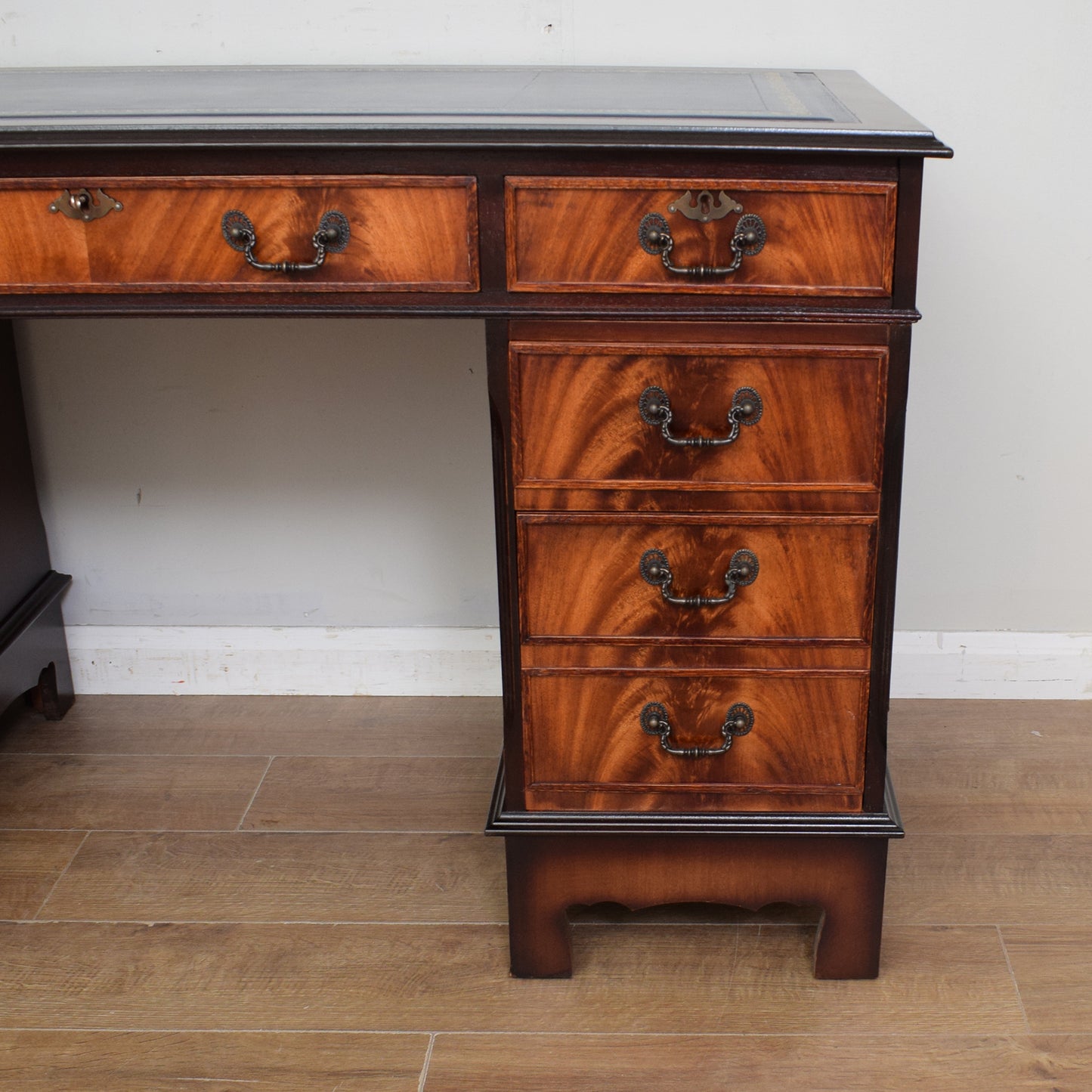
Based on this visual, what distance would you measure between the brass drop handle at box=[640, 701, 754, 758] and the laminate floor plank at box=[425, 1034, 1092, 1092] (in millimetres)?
323

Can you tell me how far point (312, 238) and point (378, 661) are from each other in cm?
101

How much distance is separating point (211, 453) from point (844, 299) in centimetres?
114

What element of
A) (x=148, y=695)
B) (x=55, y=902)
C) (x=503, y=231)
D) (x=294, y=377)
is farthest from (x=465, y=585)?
(x=503, y=231)

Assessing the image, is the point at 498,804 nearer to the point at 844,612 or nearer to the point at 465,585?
the point at 844,612

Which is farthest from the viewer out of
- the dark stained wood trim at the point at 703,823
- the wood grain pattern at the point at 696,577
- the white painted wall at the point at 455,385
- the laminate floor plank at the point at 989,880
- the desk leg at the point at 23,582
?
the desk leg at the point at 23,582

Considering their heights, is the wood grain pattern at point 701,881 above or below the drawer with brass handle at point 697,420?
below

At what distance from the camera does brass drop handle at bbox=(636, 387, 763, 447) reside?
4.28ft

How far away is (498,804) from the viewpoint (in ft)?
4.93

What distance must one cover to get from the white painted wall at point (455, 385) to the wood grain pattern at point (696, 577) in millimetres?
662

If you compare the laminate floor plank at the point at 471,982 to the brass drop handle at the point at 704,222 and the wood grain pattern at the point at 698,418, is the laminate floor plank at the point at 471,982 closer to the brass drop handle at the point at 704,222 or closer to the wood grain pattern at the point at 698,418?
the wood grain pattern at the point at 698,418

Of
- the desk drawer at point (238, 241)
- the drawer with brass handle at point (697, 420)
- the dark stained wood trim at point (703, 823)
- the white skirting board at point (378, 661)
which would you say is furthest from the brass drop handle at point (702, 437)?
the white skirting board at point (378, 661)

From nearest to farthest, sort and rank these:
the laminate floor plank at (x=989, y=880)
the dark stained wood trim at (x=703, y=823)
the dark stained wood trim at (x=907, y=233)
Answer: the dark stained wood trim at (x=907, y=233) → the dark stained wood trim at (x=703, y=823) → the laminate floor plank at (x=989, y=880)

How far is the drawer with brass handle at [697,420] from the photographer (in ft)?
4.25

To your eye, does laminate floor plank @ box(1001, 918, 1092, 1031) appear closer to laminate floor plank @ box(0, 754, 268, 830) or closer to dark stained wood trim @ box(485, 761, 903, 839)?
dark stained wood trim @ box(485, 761, 903, 839)
